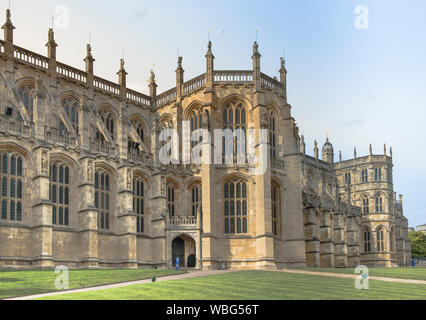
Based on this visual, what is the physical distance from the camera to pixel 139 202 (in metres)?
49.5

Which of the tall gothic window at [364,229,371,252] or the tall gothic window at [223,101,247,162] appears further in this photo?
the tall gothic window at [364,229,371,252]

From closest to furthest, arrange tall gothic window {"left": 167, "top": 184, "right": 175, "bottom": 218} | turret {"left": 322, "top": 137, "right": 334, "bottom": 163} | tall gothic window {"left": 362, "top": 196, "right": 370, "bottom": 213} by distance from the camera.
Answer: tall gothic window {"left": 167, "top": 184, "right": 175, "bottom": 218}
tall gothic window {"left": 362, "top": 196, "right": 370, "bottom": 213}
turret {"left": 322, "top": 137, "right": 334, "bottom": 163}

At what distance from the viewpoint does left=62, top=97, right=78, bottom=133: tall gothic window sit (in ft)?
162

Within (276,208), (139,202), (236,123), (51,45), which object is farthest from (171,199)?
(51,45)

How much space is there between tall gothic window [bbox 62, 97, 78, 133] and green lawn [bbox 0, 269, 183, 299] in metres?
19.1

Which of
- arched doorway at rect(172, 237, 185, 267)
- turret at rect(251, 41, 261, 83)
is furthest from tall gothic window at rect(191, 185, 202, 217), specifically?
turret at rect(251, 41, 261, 83)

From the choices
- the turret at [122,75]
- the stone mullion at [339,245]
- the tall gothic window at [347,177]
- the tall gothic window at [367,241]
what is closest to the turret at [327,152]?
the tall gothic window at [347,177]

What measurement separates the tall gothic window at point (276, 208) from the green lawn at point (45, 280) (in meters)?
18.6

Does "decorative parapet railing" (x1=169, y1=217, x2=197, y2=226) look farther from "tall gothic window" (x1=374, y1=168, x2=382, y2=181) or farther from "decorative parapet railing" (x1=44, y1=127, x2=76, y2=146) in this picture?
"tall gothic window" (x1=374, y1=168, x2=382, y2=181)

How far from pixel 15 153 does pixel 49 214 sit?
5.03m

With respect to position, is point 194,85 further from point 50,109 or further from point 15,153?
point 15,153

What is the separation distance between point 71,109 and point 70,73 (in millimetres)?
3225

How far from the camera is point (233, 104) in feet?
171
